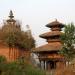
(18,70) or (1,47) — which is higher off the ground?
(1,47)

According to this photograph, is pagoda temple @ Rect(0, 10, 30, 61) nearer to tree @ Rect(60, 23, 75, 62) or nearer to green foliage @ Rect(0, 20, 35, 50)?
green foliage @ Rect(0, 20, 35, 50)

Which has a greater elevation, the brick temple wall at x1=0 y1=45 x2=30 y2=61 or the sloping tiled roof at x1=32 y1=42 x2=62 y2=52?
the sloping tiled roof at x1=32 y1=42 x2=62 y2=52

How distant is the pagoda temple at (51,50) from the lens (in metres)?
36.0

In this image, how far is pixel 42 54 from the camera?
37.5m

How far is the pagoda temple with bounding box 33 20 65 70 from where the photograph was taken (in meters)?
36.0

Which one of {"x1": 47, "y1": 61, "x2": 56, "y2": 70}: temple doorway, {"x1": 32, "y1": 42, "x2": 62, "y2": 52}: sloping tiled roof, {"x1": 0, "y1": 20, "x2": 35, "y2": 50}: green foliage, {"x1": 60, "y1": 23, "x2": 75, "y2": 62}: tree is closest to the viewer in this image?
{"x1": 60, "y1": 23, "x2": 75, "y2": 62}: tree

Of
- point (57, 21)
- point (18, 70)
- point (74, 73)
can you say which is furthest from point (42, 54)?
point (18, 70)

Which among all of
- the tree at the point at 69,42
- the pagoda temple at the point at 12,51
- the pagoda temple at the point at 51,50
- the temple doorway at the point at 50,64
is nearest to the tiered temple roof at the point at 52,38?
the pagoda temple at the point at 51,50

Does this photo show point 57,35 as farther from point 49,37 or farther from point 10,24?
point 10,24

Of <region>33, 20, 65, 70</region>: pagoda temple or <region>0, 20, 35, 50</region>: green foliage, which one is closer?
<region>0, 20, 35, 50</region>: green foliage

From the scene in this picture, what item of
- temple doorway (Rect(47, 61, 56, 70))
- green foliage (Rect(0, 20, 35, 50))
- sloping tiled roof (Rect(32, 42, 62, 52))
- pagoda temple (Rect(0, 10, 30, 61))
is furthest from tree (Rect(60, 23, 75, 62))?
temple doorway (Rect(47, 61, 56, 70))

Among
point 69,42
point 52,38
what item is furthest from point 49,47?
point 69,42

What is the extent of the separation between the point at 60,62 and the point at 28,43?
4.35 meters

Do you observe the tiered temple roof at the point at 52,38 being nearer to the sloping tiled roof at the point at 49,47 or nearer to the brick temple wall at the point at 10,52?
the sloping tiled roof at the point at 49,47
